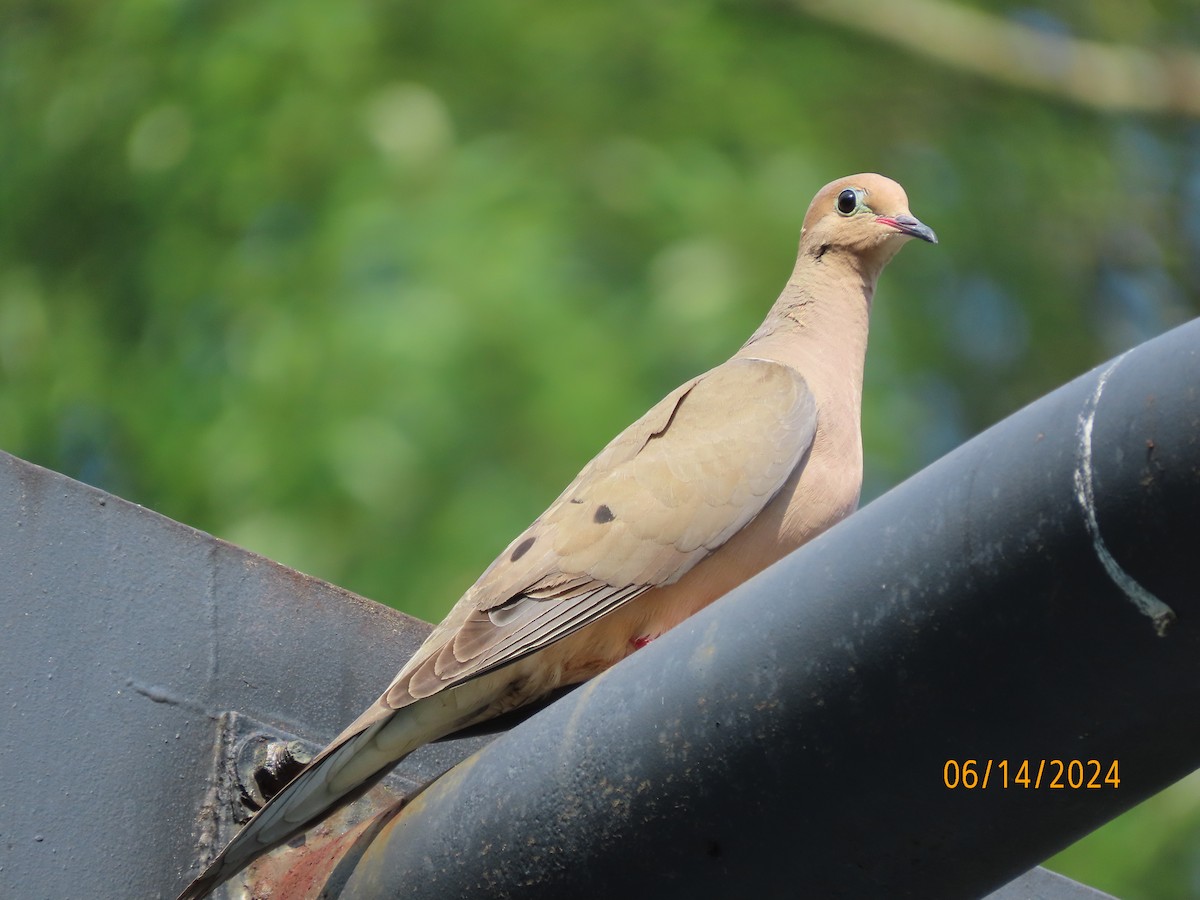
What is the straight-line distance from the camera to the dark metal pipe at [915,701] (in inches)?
56.0

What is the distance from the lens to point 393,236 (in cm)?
468

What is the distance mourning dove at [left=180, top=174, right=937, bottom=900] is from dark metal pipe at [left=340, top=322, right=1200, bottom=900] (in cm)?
59

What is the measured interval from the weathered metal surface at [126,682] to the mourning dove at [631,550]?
29cm

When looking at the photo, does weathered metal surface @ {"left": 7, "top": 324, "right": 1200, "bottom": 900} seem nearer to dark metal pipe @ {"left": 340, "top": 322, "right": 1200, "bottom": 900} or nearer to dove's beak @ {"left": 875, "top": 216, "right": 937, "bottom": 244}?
dark metal pipe @ {"left": 340, "top": 322, "right": 1200, "bottom": 900}

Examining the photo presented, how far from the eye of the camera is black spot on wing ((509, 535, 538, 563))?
3.09m

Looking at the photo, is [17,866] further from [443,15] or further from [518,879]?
[443,15]

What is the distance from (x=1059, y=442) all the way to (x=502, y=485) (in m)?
2.98

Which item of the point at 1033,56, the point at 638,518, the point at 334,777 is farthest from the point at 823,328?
the point at 1033,56

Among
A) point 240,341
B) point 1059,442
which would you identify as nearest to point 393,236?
point 240,341

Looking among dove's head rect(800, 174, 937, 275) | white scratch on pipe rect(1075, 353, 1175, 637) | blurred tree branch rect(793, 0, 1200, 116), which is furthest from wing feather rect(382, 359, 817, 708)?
blurred tree branch rect(793, 0, 1200, 116)

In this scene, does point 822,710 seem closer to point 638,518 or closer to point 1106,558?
point 1106,558

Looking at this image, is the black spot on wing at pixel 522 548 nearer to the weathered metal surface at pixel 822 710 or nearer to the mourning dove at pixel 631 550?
the mourning dove at pixel 631 550
